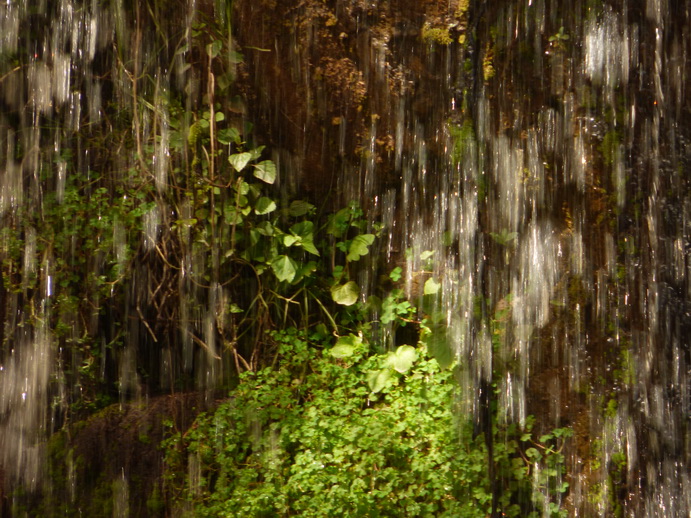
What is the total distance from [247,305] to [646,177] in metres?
2.48

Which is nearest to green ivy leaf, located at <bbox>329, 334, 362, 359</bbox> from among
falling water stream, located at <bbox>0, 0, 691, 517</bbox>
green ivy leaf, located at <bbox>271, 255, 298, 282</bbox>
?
falling water stream, located at <bbox>0, 0, 691, 517</bbox>

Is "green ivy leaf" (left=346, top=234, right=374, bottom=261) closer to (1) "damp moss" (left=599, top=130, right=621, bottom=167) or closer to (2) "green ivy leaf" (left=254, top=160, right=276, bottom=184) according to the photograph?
(2) "green ivy leaf" (left=254, top=160, right=276, bottom=184)

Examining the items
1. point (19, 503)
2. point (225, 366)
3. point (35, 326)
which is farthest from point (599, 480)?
point (35, 326)

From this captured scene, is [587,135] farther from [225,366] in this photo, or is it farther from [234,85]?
[225,366]

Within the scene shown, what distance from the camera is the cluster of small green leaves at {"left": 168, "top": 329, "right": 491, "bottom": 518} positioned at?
351 centimetres

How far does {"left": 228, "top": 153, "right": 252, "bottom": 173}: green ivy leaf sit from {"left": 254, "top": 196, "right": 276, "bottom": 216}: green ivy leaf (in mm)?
236

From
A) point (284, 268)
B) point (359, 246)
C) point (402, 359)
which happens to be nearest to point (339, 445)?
point (402, 359)

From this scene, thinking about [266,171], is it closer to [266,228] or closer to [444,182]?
[266,228]

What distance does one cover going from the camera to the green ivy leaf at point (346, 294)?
14.5 feet

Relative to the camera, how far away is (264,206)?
4.39 metres

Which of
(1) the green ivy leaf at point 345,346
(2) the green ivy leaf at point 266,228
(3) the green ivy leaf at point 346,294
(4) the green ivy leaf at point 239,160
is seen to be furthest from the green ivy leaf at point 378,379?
(4) the green ivy leaf at point 239,160

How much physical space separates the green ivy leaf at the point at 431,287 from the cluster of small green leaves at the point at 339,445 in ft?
1.27

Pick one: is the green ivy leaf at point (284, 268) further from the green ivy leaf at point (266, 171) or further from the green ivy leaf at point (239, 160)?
the green ivy leaf at point (239, 160)

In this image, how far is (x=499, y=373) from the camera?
4.01 meters
